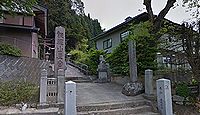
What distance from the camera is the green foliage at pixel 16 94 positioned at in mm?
7246

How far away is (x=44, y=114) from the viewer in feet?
21.2

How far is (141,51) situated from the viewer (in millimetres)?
11008

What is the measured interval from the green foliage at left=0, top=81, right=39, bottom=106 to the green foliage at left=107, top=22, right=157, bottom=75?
562 centimetres

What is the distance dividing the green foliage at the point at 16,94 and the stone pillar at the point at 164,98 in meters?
4.84

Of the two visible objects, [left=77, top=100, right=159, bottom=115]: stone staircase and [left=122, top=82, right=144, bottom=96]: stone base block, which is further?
[left=122, top=82, right=144, bottom=96]: stone base block

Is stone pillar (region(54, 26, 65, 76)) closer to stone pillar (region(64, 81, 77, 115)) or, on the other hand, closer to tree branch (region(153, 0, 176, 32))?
stone pillar (region(64, 81, 77, 115))

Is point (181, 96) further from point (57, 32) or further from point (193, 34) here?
point (57, 32)

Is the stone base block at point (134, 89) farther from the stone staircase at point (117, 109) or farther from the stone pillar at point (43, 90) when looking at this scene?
the stone pillar at point (43, 90)

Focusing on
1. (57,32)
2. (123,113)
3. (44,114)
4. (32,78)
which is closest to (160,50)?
(123,113)

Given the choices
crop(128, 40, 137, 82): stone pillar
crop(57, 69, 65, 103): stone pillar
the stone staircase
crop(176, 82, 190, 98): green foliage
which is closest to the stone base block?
crop(128, 40, 137, 82): stone pillar

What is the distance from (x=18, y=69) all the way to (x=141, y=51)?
7481 millimetres

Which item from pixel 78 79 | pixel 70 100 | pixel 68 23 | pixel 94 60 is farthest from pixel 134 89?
pixel 68 23

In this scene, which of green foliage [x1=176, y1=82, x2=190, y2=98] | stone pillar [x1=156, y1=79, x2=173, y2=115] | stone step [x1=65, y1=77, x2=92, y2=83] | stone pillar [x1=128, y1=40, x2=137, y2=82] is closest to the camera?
stone pillar [x1=156, y1=79, x2=173, y2=115]

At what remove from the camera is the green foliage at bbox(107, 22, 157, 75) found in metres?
10.7
